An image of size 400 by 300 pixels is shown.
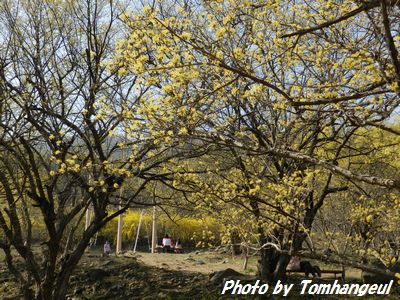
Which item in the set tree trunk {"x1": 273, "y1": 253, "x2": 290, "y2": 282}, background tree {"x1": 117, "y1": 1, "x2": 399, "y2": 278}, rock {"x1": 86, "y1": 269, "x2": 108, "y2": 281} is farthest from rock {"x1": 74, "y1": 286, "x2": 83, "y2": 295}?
background tree {"x1": 117, "y1": 1, "x2": 399, "y2": 278}

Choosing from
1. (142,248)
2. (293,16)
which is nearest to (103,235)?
(142,248)

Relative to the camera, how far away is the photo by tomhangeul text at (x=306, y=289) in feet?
29.4

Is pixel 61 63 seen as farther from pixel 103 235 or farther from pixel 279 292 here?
pixel 103 235

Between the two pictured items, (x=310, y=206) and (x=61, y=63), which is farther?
(x=61, y=63)

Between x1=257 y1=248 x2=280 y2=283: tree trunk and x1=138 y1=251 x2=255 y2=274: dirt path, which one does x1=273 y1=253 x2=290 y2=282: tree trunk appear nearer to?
x1=257 y1=248 x2=280 y2=283: tree trunk

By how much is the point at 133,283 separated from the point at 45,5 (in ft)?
23.1

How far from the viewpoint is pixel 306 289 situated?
31.4 feet

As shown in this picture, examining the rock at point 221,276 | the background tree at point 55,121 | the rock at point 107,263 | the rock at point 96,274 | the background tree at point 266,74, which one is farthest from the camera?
the rock at point 107,263

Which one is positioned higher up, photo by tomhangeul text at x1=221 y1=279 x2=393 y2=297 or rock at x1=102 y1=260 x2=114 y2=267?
photo by tomhangeul text at x1=221 y1=279 x2=393 y2=297

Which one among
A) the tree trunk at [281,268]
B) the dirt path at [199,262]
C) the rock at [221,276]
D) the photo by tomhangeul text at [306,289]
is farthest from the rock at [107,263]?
the tree trunk at [281,268]

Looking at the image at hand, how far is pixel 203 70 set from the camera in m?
4.58

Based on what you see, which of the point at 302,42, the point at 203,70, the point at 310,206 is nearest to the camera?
the point at 203,70

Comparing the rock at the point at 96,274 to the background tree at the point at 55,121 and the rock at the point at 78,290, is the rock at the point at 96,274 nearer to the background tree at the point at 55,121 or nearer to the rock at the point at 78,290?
the rock at the point at 78,290

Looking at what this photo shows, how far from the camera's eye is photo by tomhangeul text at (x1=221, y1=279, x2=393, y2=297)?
29.4 ft
